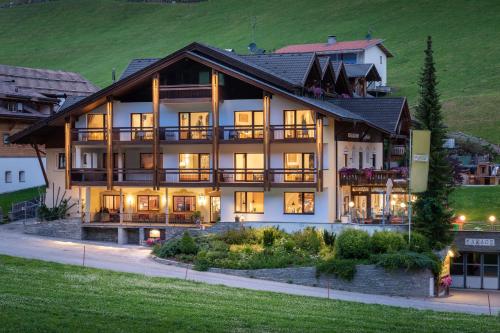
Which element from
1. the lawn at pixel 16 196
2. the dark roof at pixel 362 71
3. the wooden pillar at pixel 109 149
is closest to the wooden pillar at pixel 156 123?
the wooden pillar at pixel 109 149

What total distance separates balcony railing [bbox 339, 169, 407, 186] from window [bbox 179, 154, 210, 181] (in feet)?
25.1

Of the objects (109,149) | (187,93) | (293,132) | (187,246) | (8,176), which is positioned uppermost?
(187,93)

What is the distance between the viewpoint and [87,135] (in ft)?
189

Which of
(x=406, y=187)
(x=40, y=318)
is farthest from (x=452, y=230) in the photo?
(x=40, y=318)

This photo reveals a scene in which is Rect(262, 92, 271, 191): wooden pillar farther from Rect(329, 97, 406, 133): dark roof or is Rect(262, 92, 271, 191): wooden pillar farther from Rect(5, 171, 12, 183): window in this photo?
Rect(5, 171, 12, 183): window

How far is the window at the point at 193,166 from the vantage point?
182 ft

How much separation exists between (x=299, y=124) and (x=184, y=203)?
8.65m

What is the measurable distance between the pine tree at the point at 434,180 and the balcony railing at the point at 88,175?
61.2 ft

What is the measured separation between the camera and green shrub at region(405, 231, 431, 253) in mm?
46906

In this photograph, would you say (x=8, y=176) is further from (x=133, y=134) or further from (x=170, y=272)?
(x=170, y=272)

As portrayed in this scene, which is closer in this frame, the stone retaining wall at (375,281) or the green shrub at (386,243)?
the stone retaining wall at (375,281)

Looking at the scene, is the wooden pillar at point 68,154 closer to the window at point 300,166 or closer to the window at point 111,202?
the window at point 111,202

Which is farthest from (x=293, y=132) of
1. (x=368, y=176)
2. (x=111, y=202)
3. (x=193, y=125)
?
(x=111, y=202)

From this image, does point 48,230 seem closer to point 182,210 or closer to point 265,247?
point 182,210
